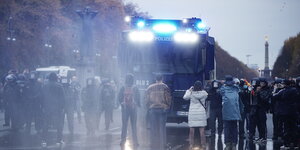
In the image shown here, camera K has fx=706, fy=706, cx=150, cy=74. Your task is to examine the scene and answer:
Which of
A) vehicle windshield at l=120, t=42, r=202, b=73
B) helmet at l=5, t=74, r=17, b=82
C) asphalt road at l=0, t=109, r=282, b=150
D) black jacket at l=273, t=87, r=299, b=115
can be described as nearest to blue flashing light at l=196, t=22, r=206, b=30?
vehicle windshield at l=120, t=42, r=202, b=73

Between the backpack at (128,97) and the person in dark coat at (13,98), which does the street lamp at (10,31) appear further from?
the backpack at (128,97)

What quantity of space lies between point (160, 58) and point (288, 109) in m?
5.23

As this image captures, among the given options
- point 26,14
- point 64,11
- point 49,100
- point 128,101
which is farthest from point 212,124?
point 64,11

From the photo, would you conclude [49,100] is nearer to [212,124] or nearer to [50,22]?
[212,124]

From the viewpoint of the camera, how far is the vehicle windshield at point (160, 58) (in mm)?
22625

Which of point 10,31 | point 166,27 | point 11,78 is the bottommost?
point 11,78

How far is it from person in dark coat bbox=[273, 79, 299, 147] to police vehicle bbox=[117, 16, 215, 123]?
3.81 meters

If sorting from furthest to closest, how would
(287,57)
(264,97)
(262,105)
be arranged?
1. (287,57)
2. (262,105)
3. (264,97)

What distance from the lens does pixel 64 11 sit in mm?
66188

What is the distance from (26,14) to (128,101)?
40.2m

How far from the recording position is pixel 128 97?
60.4 feet

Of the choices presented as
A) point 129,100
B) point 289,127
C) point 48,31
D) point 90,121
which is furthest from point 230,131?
point 48,31

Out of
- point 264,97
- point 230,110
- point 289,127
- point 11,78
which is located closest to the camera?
point 230,110

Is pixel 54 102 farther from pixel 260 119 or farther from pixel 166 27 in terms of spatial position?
pixel 260 119
